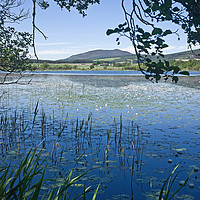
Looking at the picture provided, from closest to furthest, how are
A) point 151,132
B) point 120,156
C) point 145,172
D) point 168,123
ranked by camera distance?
1. point 145,172
2. point 120,156
3. point 151,132
4. point 168,123

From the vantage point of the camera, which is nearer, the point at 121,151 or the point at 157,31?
the point at 157,31

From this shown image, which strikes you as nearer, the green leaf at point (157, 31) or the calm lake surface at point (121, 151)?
the green leaf at point (157, 31)

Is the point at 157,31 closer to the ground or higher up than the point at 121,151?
higher up

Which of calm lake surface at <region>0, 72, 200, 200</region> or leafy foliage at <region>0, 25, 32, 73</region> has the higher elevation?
leafy foliage at <region>0, 25, 32, 73</region>

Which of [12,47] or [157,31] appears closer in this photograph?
[157,31]

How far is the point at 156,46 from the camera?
104 inches

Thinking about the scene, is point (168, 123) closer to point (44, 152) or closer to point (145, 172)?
point (145, 172)

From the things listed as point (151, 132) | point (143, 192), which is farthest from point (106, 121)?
point (143, 192)

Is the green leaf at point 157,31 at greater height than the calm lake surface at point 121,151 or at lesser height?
greater

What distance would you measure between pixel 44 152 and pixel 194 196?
148 inches

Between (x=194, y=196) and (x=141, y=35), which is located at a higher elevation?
(x=141, y=35)

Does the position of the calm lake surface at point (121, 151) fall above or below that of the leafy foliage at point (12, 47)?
below

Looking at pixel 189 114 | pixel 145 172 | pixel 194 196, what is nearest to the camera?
pixel 194 196

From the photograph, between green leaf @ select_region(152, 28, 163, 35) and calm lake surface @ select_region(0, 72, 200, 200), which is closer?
green leaf @ select_region(152, 28, 163, 35)
